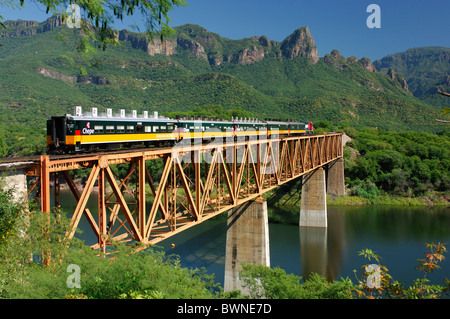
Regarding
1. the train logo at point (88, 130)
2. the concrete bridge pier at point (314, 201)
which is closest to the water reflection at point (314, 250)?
the concrete bridge pier at point (314, 201)

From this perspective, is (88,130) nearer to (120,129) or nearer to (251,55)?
(120,129)

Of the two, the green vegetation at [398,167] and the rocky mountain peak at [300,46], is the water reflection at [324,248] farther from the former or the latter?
the rocky mountain peak at [300,46]

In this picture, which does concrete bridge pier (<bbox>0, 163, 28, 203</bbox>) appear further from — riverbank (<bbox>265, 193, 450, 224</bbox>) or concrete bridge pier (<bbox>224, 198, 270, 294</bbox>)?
riverbank (<bbox>265, 193, 450, 224</bbox>)

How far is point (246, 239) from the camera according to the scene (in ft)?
84.6

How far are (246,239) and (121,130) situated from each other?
1226 cm

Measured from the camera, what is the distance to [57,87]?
398ft

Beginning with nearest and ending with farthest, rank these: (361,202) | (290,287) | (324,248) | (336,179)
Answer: (290,287)
(324,248)
(361,202)
(336,179)

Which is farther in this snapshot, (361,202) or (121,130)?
(361,202)

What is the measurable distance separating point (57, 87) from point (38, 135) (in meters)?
65.0

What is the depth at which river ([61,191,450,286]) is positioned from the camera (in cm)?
2959

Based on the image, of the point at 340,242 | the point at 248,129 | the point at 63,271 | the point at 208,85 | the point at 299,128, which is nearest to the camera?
the point at 63,271

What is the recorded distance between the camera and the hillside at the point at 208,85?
10625cm

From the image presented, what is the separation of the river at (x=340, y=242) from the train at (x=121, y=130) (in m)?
9.17

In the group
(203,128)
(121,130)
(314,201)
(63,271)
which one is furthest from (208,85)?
(63,271)
